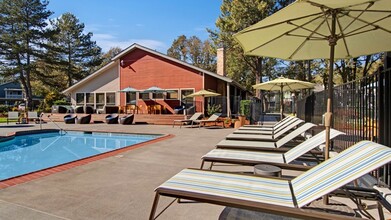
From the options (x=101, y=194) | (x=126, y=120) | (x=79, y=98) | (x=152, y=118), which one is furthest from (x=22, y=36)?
(x=101, y=194)

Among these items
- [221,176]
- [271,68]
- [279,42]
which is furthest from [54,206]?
[271,68]

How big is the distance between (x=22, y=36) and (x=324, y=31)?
37.1m

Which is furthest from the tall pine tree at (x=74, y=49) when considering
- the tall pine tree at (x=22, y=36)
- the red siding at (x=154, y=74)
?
the red siding at (x=154, y=74)

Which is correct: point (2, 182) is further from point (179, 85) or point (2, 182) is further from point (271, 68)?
point (271, 68)

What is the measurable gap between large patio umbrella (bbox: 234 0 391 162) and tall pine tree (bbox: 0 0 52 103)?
117 feet

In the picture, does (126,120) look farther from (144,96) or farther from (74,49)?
(74,49)

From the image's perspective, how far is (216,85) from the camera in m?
20.1

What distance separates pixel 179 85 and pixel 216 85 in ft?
10.3

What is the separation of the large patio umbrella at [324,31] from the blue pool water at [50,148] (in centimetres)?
661

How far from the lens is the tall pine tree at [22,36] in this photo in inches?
1198

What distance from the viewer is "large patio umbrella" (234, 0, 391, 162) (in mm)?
2760

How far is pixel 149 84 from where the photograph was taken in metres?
20.2

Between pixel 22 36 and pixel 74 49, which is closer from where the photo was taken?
pixel 22 36

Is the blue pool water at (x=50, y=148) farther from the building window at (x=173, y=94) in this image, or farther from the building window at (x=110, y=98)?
the building window at (x=110, y=98)
